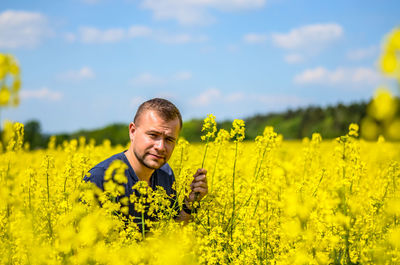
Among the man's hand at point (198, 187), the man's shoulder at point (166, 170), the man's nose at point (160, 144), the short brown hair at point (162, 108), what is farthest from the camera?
the man's shoulder at point (166, 170)

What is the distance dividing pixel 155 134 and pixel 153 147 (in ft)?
0.37

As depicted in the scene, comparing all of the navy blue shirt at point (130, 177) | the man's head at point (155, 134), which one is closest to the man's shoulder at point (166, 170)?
the navy blue shirt at point (130, 177)

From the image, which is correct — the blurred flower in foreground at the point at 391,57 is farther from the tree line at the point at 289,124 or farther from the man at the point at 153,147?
the tree line at the point at 289,124

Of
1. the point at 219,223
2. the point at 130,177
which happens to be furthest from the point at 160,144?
the point at 219,223

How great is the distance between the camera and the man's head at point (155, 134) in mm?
3510

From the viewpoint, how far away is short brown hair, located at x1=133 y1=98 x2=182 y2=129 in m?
3.58

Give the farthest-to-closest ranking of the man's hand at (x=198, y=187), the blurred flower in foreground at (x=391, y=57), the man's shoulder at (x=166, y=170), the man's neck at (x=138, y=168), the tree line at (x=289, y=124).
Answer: the tree line at (x=289, y=124)
the man's shoulder at (x=166, y=170)
the man's neck at (x=138, y=168)
the man's hand at (x=198, y=187)
the blurred flower in foreground at (x=391, y=57)

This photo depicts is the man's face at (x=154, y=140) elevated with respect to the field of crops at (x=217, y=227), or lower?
elevated

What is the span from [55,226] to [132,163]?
3.20 feet

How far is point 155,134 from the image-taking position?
3.54 meters

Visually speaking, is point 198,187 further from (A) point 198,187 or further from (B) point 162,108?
(B) point 162,108

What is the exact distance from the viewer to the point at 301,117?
82.1 ft

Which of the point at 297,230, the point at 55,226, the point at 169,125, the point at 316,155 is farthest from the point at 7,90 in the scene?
the point at 316,155

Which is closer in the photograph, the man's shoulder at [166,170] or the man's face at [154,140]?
the man's face at [154,140]
